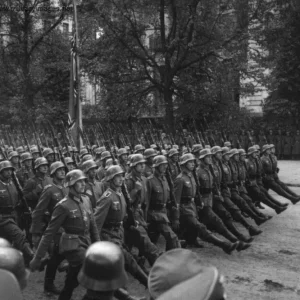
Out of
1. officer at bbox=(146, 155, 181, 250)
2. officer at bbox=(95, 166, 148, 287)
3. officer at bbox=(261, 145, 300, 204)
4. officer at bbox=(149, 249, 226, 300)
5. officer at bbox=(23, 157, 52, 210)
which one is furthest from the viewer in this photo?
officer at bbox=(261, 145, 300, 204)

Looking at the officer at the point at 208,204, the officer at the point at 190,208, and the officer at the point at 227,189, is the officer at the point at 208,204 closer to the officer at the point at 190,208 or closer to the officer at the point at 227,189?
the officer at the point at 190,208

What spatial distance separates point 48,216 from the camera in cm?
771

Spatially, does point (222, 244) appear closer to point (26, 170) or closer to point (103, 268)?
point (26, 170)

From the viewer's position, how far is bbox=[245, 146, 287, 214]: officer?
11.8 metres

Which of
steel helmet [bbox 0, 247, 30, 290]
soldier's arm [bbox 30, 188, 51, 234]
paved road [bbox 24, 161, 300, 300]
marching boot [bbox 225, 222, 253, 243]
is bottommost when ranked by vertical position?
paved road [bbox 24, 161, 300, 300]

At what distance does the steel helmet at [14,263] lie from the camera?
262 centimetres

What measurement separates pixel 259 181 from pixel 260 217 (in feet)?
6.21

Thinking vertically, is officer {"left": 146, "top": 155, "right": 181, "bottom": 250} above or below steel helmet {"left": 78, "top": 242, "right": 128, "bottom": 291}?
below

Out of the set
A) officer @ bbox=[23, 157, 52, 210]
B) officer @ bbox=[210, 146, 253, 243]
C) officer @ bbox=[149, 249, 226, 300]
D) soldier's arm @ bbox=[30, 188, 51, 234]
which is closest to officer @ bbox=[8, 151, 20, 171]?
officer @ bbox=[23, 157, 52, 210]

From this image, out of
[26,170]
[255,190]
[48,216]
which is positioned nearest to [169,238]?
[48,216]

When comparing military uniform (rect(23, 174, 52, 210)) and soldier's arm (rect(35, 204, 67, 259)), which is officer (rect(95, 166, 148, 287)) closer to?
soldier's arm (rect(35, 204, 67, 259))

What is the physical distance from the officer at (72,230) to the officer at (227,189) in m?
4.31

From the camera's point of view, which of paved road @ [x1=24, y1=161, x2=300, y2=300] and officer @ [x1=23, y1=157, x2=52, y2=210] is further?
officer @ [x1=23, y1=157, x2=52, y2=210]

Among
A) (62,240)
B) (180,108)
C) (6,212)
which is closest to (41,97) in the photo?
(180,108)
